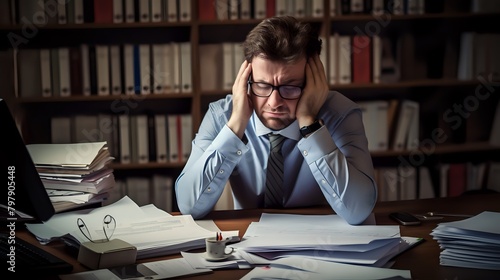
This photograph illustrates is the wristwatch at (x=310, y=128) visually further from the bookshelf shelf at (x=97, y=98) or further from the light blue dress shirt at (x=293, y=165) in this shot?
the bookshelf shelf at (x=97, y=98)

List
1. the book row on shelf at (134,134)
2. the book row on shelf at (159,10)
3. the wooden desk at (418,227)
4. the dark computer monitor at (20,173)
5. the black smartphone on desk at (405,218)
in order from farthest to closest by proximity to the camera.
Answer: the book row on shelf at (134,134) < the book row on shelf at (159,10) < the black smartphone on desk at (405,218) < the wooden desk at (418,227) < the dark computer monitor at (20,173)

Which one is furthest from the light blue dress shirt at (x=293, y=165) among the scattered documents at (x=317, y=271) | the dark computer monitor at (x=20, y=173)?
the dark computer monitor at (x=20, y=173)

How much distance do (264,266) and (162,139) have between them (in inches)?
84.3

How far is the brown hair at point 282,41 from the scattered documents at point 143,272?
0.75 meters

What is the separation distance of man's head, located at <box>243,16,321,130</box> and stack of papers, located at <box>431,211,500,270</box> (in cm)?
65

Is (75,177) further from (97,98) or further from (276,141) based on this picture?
(97,98)

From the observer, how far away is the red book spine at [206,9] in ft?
11.0

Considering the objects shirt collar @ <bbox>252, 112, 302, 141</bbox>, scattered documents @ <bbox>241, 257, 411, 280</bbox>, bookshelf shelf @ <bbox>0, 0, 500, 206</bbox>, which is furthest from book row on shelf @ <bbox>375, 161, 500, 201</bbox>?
scattered documents @ <bbox>241, 257, 411, 280</bbox>

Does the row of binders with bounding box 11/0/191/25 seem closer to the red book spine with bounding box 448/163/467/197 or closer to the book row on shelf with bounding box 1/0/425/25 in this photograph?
the book row on shelf with bounding box 1/0/425/25

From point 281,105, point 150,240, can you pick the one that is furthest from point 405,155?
point 150,240

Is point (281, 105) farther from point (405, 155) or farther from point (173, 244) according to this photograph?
point (405, 155)

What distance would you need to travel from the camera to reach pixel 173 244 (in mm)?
1474

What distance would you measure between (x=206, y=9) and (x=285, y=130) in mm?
1529

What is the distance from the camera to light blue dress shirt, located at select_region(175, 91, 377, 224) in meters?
1.81
